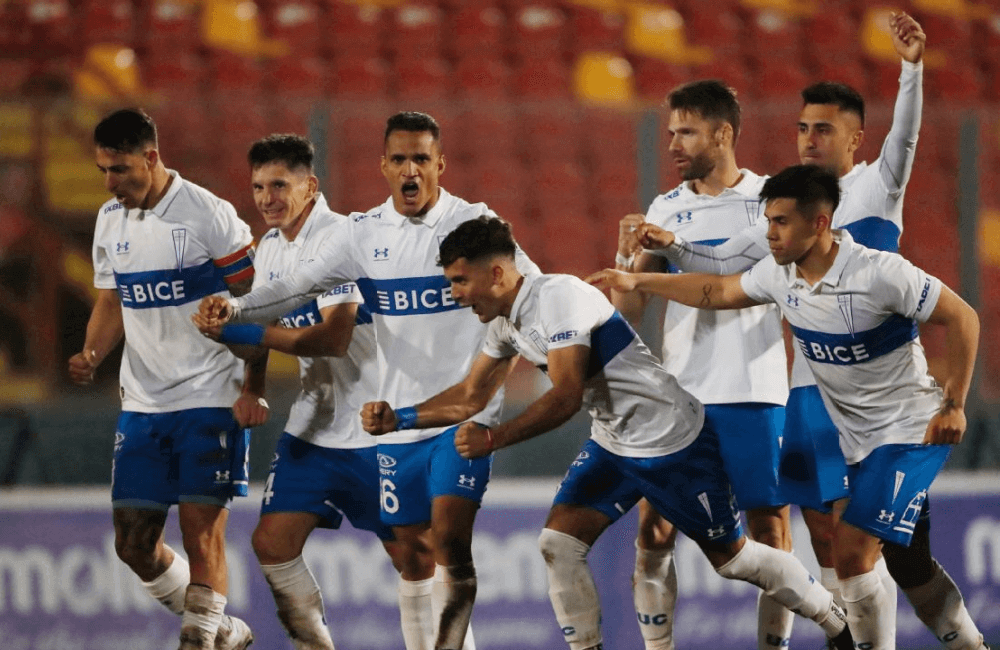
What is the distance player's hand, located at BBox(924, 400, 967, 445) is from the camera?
14.5 feet

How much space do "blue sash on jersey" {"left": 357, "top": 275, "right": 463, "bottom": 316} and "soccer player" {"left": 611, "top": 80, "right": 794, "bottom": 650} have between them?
2.46ft

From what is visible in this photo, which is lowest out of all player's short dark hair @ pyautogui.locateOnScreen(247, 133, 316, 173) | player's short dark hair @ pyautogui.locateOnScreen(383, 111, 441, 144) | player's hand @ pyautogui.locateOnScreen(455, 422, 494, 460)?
player's hand @ pyautogui.locateOnScreen(455, 422, 494, 460)

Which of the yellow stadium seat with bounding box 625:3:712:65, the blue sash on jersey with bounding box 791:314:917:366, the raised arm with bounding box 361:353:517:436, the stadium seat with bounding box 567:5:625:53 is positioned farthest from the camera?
the yellow stadium seat with bounding box 625:3:712:65

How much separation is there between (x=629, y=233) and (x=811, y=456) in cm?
111

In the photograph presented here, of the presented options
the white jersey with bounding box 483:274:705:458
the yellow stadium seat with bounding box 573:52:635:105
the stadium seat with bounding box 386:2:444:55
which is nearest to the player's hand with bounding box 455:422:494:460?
the white jersey with bounding box 483:274:705:458

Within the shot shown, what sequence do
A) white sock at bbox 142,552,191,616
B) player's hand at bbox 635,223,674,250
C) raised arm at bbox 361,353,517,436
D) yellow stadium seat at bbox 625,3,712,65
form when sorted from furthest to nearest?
yellow stadium seat at bbox 625,3,712,65 < white sock at bbox 142,552,191,616 < player's hand at bbox 635,223,674,250 < raised arm at bbox 361,353,517,436

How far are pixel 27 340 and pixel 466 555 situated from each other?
9.11 feet

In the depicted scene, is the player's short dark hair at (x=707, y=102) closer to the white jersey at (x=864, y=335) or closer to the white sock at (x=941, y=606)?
the white jersey at (x=864, y=335)

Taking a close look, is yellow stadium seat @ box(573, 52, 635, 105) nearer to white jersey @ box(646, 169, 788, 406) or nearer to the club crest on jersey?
white jersey @ box(646, 169, 788, 406)

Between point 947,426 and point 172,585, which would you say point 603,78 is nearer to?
point 172,585

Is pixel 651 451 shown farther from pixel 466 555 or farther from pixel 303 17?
pixel 303 17

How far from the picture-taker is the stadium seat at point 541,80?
9500 millimetres

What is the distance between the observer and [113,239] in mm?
5262

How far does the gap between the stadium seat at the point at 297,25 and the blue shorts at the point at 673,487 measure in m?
5.53
